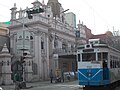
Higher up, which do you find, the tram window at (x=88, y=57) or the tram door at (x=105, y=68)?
the tram window at (x=88, y=57)

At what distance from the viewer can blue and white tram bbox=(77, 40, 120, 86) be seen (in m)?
16.6

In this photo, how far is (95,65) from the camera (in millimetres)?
16656

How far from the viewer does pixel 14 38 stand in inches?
1661

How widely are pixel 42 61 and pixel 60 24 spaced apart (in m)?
9.60

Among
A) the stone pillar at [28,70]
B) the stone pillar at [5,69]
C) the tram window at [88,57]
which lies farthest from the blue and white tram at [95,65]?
the stone pillar at [28,70]

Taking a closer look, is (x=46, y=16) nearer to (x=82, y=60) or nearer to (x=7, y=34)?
(x=7, y=34)

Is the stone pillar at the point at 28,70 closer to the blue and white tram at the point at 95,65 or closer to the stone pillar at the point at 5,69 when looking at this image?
the stone pillar at the point at 5,69

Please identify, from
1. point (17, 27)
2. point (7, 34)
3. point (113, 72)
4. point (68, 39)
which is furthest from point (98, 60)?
point (68, 39)

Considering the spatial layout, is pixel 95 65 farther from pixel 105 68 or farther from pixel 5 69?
pixel 5 69

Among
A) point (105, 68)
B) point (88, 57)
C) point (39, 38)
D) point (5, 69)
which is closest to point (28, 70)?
point (5, 69)

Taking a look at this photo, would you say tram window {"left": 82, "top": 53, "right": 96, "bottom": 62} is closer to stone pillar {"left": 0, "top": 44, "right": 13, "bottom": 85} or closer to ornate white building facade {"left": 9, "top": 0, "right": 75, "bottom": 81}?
stone pillar {"left": 0, "top": 44, "right": 13, "bottom": 85}

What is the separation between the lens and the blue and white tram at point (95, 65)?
1661 cm

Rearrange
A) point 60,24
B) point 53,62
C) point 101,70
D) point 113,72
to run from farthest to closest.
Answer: point 60,24
point 53,62
point 113,72
point 101,70

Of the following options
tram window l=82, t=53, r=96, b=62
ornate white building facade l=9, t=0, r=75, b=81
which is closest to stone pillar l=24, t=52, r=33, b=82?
ornate white building facade l=9, t=0, r=75, b=81
